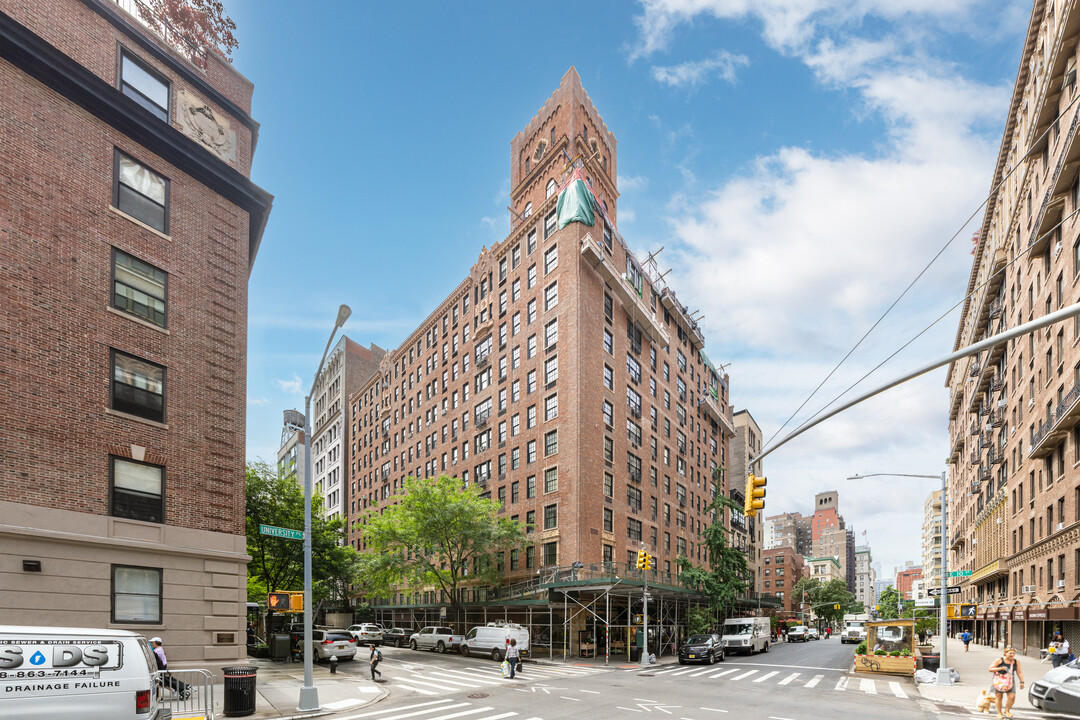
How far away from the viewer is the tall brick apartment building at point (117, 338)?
16.5 meters

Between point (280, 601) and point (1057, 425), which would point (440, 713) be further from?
point (1057, 425)

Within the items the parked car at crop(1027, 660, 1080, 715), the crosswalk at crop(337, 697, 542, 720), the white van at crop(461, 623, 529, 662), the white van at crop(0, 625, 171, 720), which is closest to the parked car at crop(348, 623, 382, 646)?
the white van at crop(461, 623, 529, 662)

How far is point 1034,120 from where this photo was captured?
36125mm

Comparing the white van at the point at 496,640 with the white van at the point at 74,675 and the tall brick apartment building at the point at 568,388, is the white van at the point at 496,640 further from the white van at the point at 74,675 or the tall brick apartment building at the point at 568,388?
the white van at the point at 74,675

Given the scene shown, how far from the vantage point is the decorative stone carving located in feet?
72.4

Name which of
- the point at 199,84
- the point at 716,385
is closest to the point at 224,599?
the point at 199,84

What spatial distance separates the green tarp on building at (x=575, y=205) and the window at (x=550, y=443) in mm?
14338

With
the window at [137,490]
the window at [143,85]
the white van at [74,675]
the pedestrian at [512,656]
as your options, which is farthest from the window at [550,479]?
the white van at [74,675]

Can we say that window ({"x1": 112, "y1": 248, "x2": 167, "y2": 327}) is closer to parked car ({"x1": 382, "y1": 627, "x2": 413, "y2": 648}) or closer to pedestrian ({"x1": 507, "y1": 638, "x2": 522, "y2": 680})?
pedestrian ({"x1": 507, "y1": 638, "x2": 522, "y2": 680})

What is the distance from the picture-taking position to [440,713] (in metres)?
16.9

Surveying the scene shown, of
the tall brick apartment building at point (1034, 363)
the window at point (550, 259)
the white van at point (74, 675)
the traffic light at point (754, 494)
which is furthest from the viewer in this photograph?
the window at point (550, 259)

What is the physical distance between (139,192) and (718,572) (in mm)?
44345

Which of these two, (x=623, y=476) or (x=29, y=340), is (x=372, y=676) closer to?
(x=29, y=340)

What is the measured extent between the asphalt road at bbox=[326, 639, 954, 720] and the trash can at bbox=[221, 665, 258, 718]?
2.37 metres
